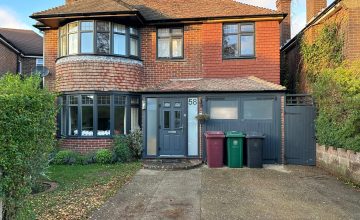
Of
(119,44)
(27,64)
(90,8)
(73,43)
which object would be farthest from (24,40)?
(119,44)

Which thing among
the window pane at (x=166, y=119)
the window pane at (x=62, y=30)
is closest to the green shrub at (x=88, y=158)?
the window pane at (x=166, y=119)

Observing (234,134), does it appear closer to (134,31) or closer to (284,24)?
(134,31)

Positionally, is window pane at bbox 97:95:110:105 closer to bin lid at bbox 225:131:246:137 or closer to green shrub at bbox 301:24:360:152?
bin lid at bbox 225:131:246:137

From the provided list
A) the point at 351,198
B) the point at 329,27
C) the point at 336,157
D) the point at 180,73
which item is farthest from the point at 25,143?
the point at 329,27

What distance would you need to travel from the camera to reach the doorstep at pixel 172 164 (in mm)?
10383

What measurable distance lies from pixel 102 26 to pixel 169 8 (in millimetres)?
3435

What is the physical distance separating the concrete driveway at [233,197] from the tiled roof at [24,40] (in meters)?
20.1

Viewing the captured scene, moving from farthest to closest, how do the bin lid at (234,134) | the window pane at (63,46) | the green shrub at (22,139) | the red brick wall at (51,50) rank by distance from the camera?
1. the red brick wall at (51,50)
2. the window pane at (63,46)
3. the bin lid at (234,134)
4. the green shrub at (22,139)

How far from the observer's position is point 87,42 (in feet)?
40.1

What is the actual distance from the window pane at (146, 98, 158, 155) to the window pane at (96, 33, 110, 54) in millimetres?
2615

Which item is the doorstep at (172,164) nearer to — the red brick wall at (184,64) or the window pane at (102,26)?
the red brick wall at (184,64)

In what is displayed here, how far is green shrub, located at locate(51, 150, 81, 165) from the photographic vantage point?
1145cm

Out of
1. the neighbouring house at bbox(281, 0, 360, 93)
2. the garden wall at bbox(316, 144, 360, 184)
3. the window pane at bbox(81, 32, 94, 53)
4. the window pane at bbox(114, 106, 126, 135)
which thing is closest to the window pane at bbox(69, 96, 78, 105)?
the window pane at bbox(114, 106, 126, 135)

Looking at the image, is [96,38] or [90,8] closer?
[96,38]
